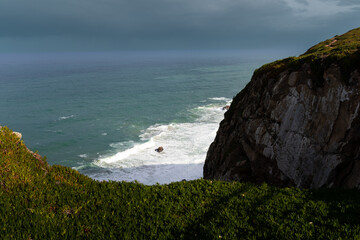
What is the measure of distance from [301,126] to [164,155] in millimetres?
28119

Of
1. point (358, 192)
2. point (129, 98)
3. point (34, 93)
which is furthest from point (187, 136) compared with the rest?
point (34, 93)

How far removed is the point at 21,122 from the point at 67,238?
2705 inches

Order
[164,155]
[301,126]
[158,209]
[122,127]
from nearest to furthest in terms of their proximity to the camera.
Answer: [158,209]
[301,126]
[164,155]
[122,127]

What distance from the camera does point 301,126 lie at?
17844 mm

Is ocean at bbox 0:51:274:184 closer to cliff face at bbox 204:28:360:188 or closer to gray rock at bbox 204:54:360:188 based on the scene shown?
gray rock at bbox 204:54:360:188

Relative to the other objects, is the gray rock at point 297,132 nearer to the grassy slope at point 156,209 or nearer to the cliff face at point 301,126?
the cliff face at point 301,126

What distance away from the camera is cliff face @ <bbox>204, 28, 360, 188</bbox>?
15000 millimetres

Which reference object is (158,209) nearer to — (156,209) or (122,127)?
(156,209)

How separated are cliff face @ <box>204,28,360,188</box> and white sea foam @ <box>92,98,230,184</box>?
14.3 m

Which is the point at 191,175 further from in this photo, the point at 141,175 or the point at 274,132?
the point at 274,132

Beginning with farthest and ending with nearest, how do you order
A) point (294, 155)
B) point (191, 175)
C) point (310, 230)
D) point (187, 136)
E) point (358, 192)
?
point (187, 136), point (191, 175), point (294, 155), point (358, 192), point (310, 230)

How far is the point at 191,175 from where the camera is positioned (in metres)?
36.6

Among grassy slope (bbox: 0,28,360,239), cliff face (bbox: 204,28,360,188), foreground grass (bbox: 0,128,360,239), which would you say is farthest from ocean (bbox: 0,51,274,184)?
foreground grass (bbox: 0,128,360,239)

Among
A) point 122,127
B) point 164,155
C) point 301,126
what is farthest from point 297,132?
point 122,127
